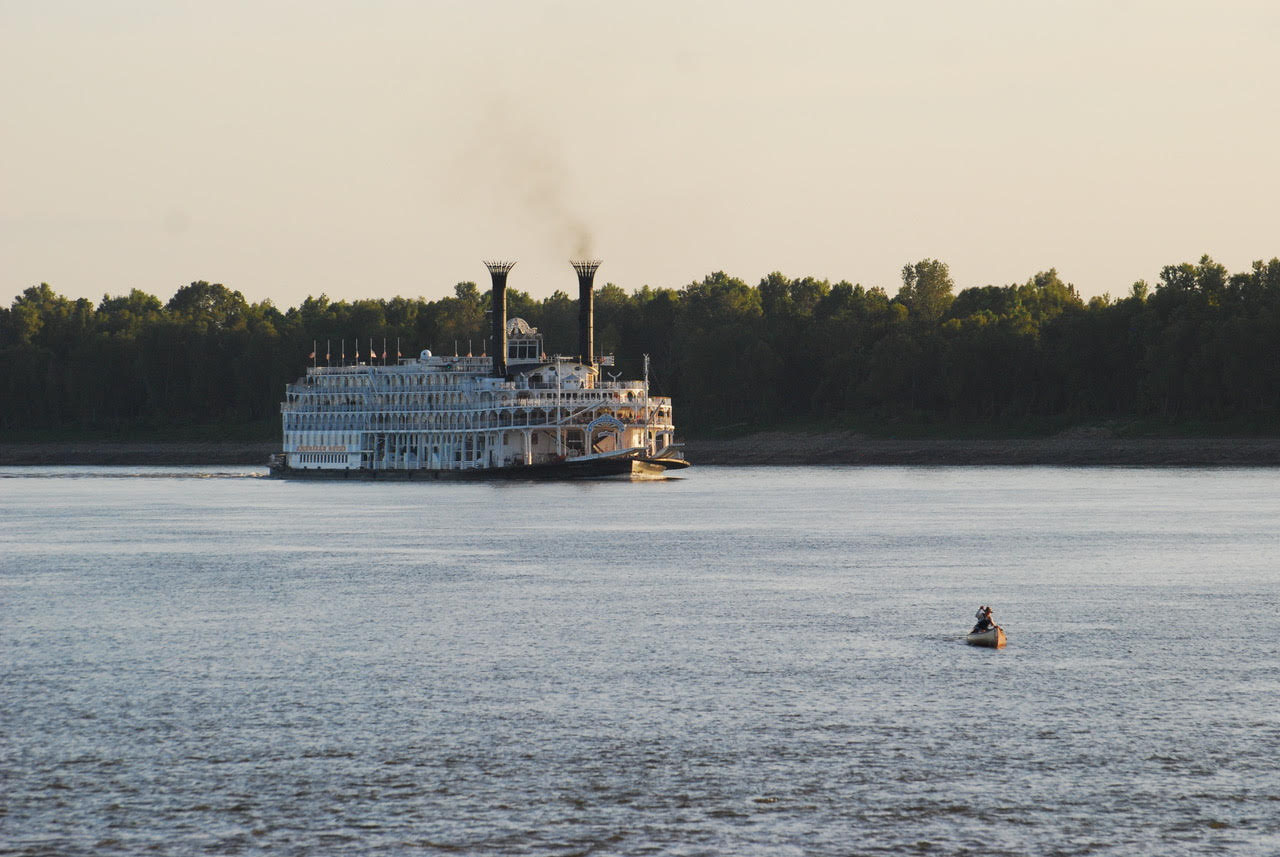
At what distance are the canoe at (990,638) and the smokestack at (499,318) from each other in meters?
127

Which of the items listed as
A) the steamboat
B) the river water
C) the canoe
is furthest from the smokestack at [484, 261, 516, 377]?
the canoe

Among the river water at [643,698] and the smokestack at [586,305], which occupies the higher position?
the smokestack at [586,305]

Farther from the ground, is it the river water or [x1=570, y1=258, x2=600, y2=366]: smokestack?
[x1=570, y1=258, x2=600, y2=366]: smokestack

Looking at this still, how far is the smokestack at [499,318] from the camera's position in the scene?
179 metres

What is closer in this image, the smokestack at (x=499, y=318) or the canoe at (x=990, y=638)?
the canoe at (x=990, y=638)

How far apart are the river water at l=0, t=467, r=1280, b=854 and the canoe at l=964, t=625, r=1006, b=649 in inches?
20.3

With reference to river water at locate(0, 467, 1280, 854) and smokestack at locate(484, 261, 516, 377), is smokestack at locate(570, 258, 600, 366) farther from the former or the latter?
river water at locate(0, 467, 1280, 854)

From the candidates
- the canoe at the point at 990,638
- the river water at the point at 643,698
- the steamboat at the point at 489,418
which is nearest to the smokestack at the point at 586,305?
the steamboat at the point at 489,418

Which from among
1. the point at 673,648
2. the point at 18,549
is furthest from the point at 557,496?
the point at 673,648

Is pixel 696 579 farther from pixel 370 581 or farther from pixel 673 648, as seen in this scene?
pixel 673 648

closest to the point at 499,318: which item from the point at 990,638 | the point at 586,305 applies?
the point at 586,305

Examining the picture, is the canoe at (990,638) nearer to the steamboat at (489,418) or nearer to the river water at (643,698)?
the river water at (643,698)

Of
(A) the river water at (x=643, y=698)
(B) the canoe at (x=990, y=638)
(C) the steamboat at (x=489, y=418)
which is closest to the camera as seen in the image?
(A) the river water at (x=643, y=698)

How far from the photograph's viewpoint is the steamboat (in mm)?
166250
